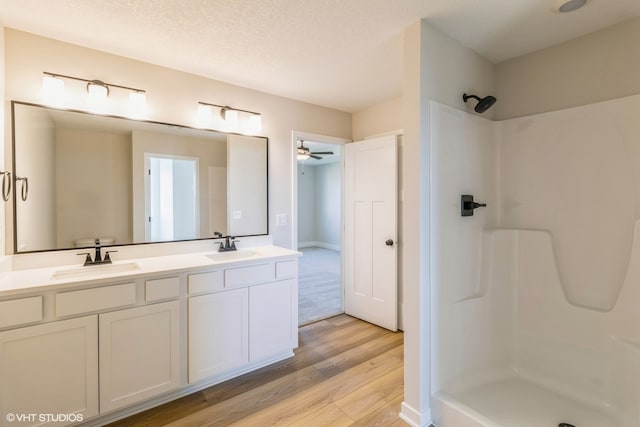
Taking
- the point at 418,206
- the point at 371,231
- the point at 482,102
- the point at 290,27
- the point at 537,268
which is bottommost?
the point at 537,268

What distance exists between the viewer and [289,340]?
2.52 metres

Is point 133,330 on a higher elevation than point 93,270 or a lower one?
lower


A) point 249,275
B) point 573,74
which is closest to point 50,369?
point 249,275

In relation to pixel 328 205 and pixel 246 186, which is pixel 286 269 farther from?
pixel 328 205

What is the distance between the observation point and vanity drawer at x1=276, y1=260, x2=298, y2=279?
2459 millimetres

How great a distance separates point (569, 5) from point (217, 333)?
Answer: 2.99m

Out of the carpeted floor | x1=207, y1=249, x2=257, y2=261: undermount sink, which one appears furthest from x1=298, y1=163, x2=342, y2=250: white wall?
x1=207, y1=249, x2=257, y2=261: undermount sink

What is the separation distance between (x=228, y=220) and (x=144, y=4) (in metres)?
1.64

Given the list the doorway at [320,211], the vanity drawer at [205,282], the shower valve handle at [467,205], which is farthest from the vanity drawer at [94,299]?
the doorway at [320,211]

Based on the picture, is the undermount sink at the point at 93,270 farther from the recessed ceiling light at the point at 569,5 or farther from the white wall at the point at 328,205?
the white wall at the point at 328,205

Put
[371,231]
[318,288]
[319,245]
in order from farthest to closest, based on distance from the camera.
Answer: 1. [319,245]
2. [318,288]
3. [371,231]

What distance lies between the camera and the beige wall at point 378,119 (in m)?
3.08

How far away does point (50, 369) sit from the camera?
161 centimetres

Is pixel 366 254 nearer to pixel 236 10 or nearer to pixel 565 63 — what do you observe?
pixel 565 63
